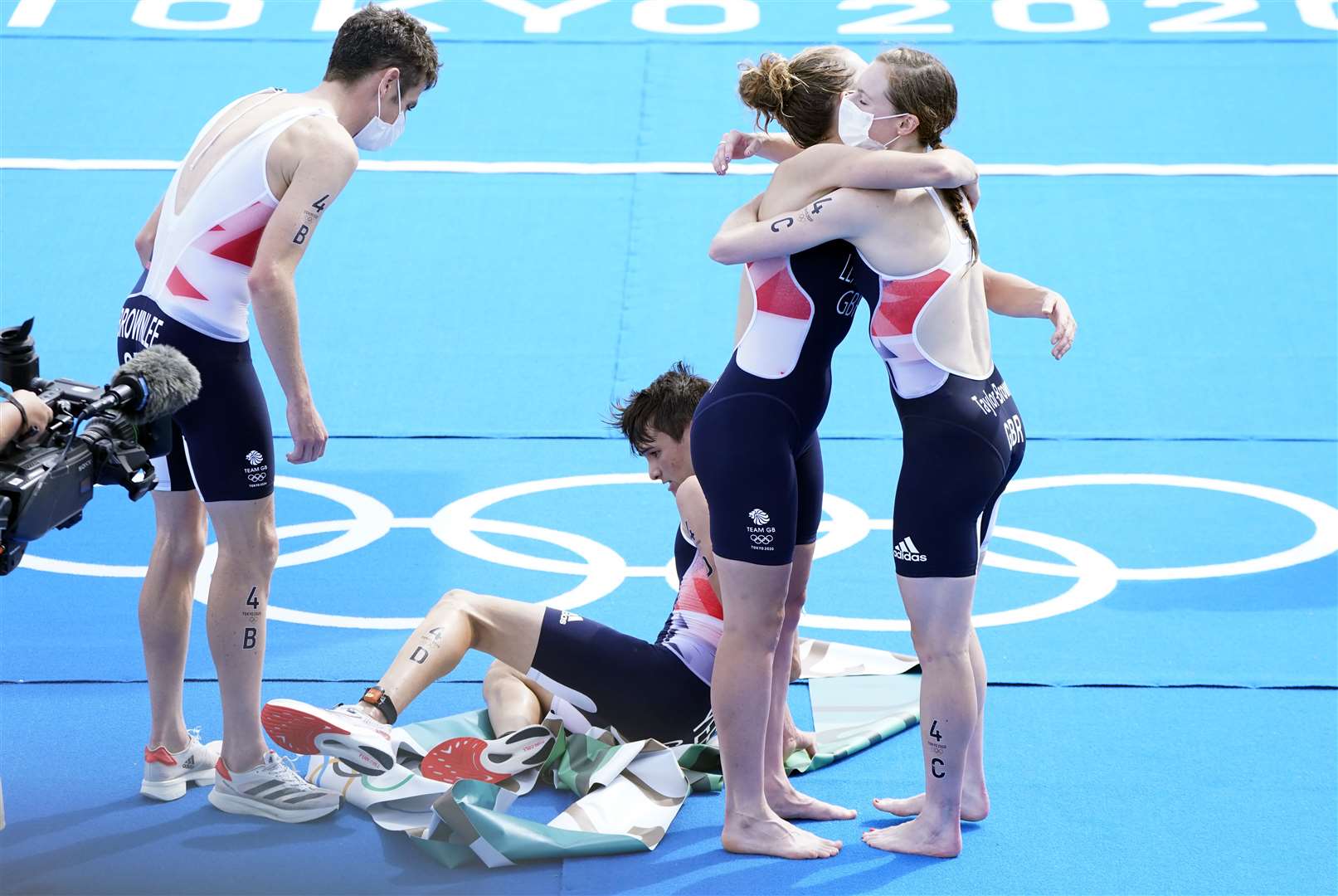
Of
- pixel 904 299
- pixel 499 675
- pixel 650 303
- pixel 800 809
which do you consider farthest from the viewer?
pixel 650 303

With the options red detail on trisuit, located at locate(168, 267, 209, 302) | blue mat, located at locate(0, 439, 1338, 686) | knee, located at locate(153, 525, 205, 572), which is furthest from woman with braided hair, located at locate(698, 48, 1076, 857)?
knee, located at locate(153, 525, 205, 572)

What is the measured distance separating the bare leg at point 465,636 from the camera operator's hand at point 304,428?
622 millimetres

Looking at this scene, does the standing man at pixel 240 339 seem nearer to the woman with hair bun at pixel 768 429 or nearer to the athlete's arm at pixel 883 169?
the woman with hair bun at pixel 768 429

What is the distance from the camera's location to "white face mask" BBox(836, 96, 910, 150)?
393 cm

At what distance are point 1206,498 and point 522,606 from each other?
3184mm

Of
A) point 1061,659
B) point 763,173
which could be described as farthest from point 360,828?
point 763,173

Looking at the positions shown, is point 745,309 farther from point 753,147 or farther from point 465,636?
point 465,636

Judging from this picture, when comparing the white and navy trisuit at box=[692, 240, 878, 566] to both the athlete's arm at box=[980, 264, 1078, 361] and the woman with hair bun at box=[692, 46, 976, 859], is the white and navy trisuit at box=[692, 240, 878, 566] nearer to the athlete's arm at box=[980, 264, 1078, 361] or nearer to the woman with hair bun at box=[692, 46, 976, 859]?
the woman with hair bun at box=[692, 46, 976, 859]

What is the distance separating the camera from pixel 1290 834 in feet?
14.0

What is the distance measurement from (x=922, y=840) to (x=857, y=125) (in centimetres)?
182

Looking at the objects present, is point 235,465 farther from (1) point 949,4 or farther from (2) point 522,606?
(1) point 949,4

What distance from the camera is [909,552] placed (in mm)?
3986

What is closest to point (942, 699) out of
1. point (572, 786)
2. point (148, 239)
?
point (572, 786)

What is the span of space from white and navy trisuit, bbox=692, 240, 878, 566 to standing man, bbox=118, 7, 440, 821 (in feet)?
3.46
